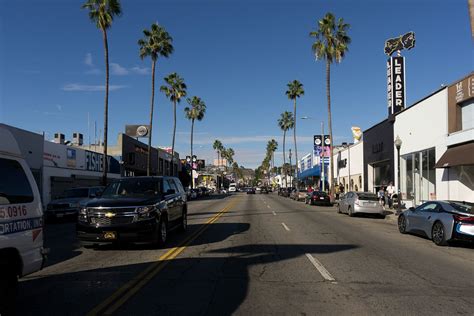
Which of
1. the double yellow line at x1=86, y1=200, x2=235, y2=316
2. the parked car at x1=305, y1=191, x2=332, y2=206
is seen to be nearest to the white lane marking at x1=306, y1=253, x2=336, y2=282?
the double yellow line at x1=86, y1=200, x2=235, y2=316

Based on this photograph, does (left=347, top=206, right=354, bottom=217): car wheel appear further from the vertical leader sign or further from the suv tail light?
the suv tail light

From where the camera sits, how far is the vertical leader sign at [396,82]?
36.1m

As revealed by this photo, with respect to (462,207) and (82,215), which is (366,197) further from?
(82,215)

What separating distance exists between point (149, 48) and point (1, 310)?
4212 cm

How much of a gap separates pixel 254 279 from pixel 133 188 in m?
5.97

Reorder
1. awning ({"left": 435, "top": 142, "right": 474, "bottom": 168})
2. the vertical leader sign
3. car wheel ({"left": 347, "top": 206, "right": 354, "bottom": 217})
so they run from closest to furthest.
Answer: awning ({"left": 435, "top": 142, "right": 474, "bottom": 168}) < car wheel ({"left": 347, "top": 206, "right": 354, "bottom": 217}) < the vertical leader sign

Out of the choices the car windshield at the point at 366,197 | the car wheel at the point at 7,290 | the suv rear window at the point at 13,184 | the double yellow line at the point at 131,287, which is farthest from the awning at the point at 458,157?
the car wheel at the point at 7,290

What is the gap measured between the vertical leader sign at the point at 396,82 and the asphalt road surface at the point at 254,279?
77.9 ft

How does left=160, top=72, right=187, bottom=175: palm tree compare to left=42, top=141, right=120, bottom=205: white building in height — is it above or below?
above

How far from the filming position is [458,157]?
23.8 metres

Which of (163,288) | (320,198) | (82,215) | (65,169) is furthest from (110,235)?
(320,198)

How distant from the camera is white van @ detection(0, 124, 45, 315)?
234 inches

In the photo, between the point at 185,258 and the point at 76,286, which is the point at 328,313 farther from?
the point at 185,258

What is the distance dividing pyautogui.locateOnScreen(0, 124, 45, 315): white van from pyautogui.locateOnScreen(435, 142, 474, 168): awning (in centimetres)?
2053
